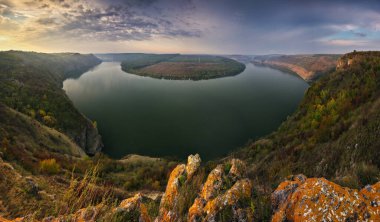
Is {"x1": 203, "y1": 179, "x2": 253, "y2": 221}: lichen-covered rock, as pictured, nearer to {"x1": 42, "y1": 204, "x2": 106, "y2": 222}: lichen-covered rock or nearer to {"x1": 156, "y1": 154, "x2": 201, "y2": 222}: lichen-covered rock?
{"x1": 156, "y1": 154, "x2": 201, "y2": 222}: lichen-covered rock

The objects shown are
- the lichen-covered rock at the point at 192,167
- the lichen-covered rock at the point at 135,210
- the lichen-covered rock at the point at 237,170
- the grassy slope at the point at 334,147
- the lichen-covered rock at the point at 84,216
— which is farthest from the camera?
the lichen-covered rock at the point at 192,167

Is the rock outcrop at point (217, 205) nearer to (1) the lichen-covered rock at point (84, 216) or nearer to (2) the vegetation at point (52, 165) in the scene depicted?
(1) the lichen-covered rock at point (84, 216)

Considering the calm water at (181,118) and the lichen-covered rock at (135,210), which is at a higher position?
the lichen-covered rock at (135,210)

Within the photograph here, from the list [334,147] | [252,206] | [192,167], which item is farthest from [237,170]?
[334,147]

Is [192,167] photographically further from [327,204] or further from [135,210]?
[327,204]

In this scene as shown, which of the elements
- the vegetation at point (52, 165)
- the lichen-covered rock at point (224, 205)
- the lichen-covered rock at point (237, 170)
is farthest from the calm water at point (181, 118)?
the lichen-covered rock at point (224, 205)

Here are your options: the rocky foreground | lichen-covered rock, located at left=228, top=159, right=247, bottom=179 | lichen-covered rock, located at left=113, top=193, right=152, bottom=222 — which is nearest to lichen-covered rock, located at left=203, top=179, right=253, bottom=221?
the rocky foreground

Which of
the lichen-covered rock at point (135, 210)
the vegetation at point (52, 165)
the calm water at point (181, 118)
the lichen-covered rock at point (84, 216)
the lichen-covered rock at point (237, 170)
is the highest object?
the lichen-covered rock at point (84, 216)
